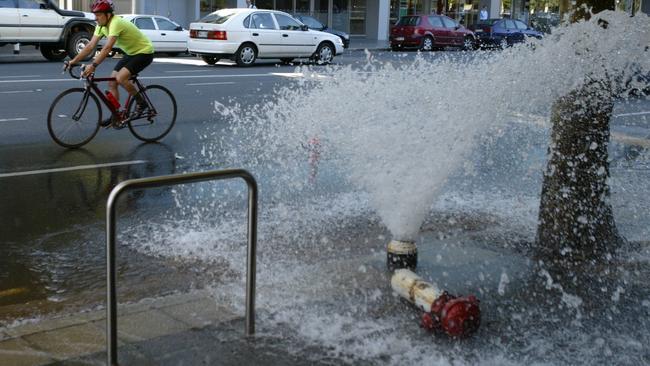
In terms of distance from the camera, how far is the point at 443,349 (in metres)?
4.16

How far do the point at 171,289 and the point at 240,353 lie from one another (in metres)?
1.25

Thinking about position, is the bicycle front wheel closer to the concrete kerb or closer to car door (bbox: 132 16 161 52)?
the concrete kerb

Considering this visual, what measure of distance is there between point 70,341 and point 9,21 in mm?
18693

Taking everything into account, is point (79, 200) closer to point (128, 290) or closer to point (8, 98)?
point (128, 290)

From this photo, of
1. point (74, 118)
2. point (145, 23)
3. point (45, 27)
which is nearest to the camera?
point (74, 118)

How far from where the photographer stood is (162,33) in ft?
80.9

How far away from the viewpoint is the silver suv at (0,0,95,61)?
2078 cm

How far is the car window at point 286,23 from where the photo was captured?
23.0 meters

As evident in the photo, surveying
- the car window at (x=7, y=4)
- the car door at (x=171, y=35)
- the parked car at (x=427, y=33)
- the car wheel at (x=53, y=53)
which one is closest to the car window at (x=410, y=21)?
the parked car at (x=427, y=33)

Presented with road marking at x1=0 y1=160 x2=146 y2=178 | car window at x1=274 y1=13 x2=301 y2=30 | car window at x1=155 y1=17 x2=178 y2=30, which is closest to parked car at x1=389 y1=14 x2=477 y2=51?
car window at x1=274 y1=13 x2=301 y2=30

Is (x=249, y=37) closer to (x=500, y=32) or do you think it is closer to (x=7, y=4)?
(x=7, y=4)

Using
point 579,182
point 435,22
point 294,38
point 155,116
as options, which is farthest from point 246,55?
point 579,182

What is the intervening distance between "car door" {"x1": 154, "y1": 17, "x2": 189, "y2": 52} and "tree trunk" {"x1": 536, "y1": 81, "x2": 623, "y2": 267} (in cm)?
Answer: 2045

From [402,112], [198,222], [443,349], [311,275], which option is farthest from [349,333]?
[198,222]
